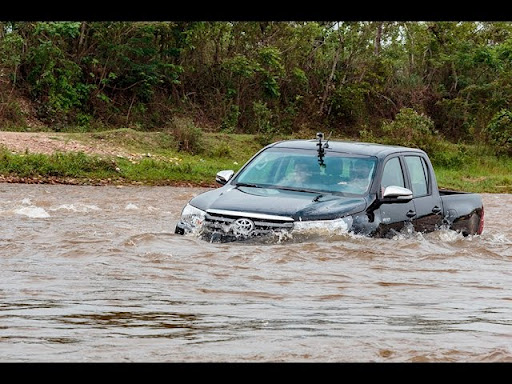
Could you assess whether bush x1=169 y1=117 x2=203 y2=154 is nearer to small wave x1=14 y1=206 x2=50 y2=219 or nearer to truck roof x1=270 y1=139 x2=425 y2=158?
small wave x1=14 y1=206 x2=50 y2=219

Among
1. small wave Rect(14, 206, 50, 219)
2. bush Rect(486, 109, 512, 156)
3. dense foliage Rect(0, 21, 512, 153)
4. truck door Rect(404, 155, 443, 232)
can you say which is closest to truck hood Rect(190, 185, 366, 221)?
truck door Rect(404, 155, 443, 232)

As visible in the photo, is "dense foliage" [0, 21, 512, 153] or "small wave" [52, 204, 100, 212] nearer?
"small wave" [52, 204, 100, 212]

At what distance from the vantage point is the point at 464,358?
4676 mm

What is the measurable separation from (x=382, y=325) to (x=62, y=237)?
6048 mm

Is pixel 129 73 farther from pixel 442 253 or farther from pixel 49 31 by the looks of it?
pixel 442 253

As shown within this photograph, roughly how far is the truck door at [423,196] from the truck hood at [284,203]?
949 millimetres

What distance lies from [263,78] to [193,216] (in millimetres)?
27425

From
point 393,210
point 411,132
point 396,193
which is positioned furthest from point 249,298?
point 411,132

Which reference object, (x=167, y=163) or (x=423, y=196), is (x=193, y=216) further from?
(x=167, y=163)

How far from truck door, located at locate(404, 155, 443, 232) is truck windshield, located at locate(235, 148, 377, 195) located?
605 mm

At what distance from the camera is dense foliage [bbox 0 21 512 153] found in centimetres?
3291

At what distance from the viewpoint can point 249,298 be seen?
7.11 metres

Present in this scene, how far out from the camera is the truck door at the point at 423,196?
1080 centimetres
